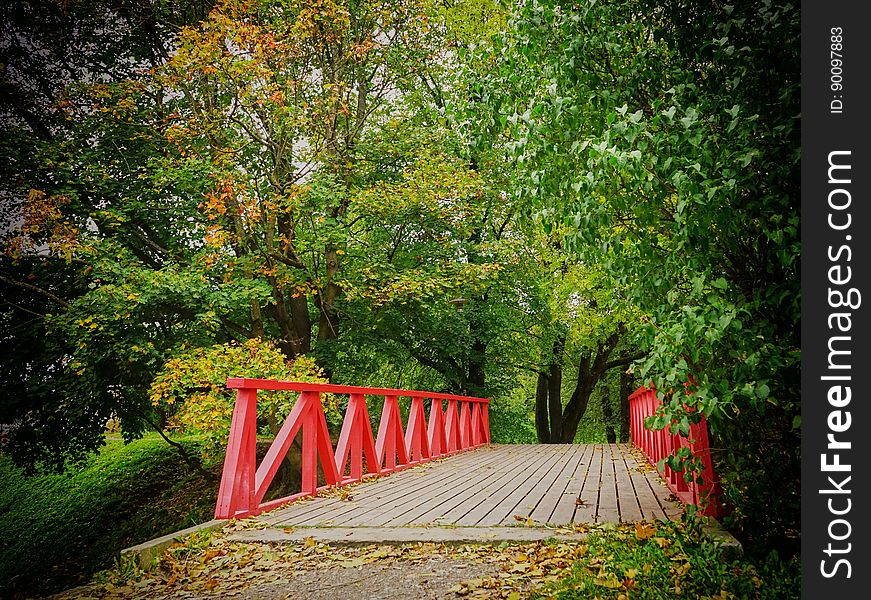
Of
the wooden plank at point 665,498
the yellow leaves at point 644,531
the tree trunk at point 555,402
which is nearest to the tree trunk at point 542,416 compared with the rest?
the tree trunk at point 555,402

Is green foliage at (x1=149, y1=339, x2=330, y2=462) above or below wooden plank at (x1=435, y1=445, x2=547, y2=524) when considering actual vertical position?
above

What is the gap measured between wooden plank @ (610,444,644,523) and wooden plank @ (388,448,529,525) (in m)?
1.21

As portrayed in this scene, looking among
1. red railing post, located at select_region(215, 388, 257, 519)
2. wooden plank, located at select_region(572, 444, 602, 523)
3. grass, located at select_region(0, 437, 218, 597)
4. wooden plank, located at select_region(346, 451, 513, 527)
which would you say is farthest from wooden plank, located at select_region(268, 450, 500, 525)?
grass, located at select_region(0, 437, 218, 597)

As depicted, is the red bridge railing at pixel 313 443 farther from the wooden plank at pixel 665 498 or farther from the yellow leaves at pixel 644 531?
the wooden plank at pixel 665 498

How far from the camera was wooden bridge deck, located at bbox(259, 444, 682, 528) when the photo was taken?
181 inches

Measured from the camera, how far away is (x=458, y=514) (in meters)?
4.81

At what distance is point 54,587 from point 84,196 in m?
6.95

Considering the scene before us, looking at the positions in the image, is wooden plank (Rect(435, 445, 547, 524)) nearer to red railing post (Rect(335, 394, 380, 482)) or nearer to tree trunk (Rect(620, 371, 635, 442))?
red railing post (Rect(335, 394, 380, 482))

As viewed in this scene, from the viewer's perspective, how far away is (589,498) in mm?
5465

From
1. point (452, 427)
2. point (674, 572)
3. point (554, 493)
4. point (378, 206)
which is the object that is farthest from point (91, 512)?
point (674, 572)

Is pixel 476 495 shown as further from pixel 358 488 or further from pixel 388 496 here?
pixel 358 488

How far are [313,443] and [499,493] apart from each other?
5.85ft
